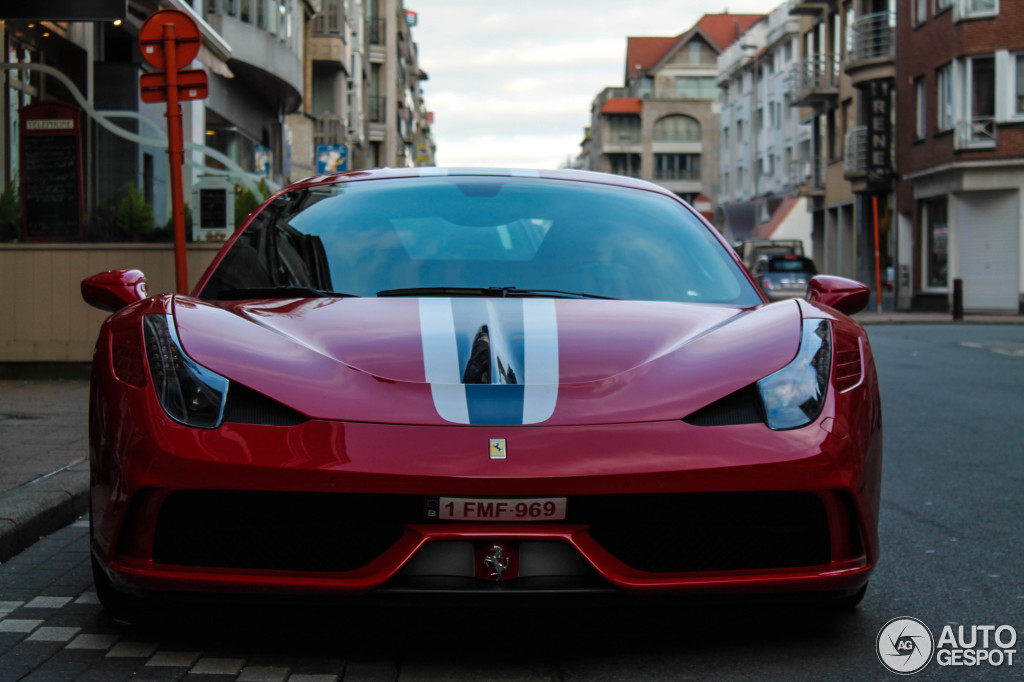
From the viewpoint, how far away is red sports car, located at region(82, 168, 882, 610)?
284cm

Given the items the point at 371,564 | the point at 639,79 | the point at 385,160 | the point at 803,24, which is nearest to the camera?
the point at 371,564

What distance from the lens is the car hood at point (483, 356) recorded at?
2938 millimetres

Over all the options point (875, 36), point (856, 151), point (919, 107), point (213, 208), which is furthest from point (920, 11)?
point (213, 208)

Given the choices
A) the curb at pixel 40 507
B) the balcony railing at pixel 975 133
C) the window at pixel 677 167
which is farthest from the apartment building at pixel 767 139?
the curb at pixel 40 507

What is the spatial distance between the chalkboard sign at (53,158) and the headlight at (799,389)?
10086 mm

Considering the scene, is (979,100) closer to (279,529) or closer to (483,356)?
(483,356)

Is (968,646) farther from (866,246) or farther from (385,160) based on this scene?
(385,160)

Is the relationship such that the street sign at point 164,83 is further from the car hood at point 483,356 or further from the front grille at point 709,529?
the front grille at point 709,529

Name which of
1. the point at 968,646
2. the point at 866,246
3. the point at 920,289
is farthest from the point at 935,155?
the point at 968,646

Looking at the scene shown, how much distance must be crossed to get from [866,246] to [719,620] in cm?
4245

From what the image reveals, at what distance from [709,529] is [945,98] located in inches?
1352

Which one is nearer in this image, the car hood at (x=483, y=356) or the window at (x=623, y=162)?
the car hood at (x=483, y=356)

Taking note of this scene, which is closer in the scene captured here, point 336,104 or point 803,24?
point 336,104

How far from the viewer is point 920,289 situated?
3700 centimetres
